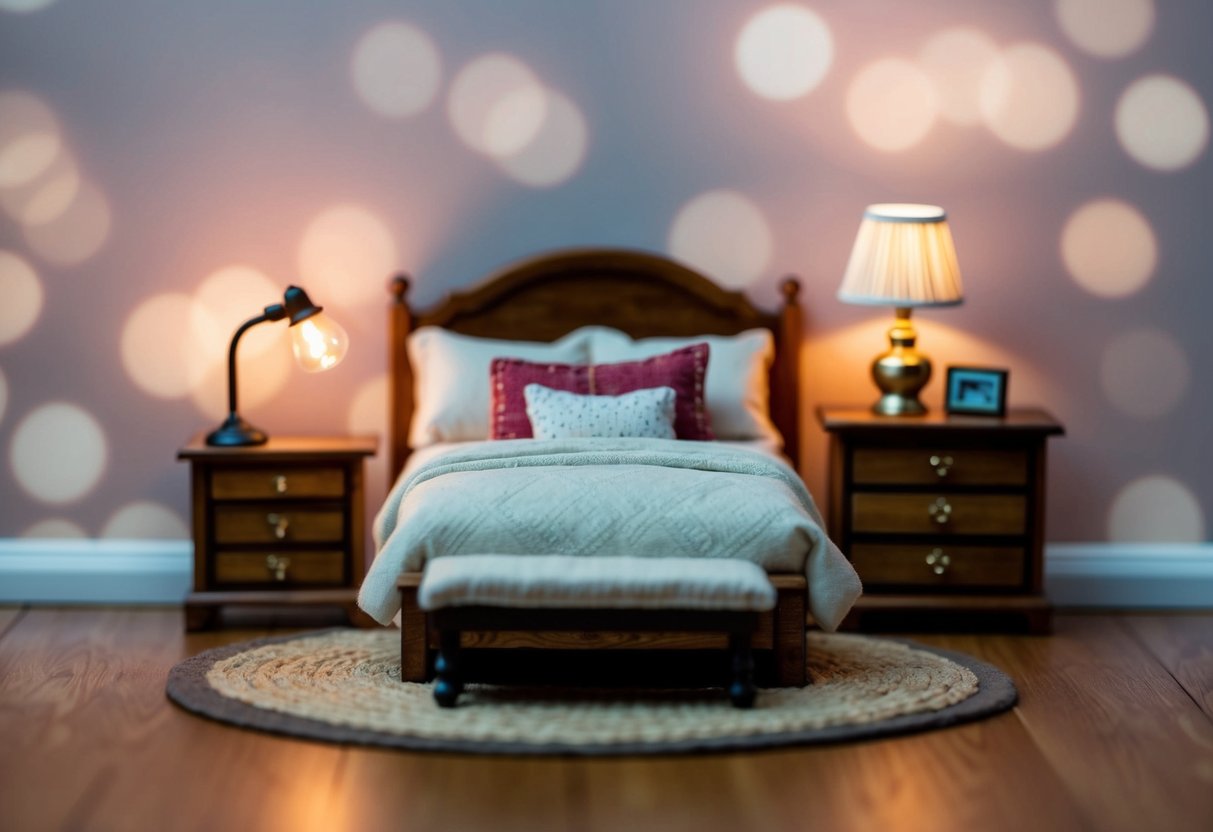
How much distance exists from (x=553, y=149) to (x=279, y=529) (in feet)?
4.30

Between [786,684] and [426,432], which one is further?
[426,432]

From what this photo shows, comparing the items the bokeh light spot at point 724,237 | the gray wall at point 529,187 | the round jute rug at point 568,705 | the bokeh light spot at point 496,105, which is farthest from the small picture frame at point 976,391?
the bokeh light spot at point 496,105

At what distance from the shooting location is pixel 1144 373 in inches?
181

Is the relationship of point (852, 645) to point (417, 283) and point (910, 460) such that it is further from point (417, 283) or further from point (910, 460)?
point (417, 283)

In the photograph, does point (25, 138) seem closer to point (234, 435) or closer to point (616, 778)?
point (234, 435)

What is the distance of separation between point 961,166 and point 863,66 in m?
0.40

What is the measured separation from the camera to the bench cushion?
326 cm

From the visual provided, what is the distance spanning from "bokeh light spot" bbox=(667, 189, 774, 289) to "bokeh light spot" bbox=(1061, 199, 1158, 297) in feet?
2.86

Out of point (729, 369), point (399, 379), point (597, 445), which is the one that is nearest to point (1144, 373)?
point (729, 369)

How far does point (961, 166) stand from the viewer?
178 inches

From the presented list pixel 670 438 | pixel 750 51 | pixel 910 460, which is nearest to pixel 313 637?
pixel 670 438

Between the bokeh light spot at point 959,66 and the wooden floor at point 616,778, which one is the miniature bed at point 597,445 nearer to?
the wooden floor at point 616,778

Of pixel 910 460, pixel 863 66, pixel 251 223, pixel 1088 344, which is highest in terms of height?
pixel 863 66

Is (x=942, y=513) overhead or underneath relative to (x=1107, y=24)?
underneath
